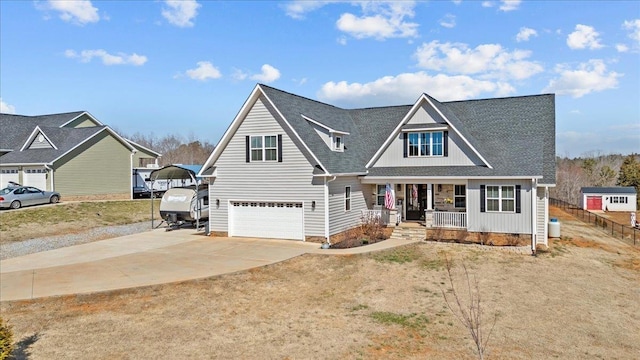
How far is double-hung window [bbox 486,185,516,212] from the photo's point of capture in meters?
20.4

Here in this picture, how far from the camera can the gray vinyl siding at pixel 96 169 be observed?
35094 mm

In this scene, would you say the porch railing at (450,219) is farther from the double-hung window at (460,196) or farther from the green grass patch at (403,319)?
the green grass patch at (403,319)

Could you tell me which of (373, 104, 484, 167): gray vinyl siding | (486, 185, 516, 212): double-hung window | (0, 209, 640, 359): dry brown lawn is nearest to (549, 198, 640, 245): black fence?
(486, 185, 516, 212): double-hung window

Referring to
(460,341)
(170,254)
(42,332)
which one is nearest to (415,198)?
(170,254)

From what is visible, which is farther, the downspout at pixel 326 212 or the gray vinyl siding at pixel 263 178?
the gray vinyl siding at pixel 263 178

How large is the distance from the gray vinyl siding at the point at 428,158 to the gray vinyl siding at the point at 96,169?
25702mm

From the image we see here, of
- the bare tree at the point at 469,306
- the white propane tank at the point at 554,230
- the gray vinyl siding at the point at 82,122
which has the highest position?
the gray vinyl siding at the point at 82,122

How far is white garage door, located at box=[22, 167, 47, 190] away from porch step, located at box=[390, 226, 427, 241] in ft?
92.0

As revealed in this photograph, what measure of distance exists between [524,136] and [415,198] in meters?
6.51

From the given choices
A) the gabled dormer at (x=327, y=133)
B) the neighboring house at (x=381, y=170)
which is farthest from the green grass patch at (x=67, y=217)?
the gabled dormer at (x=327, y=133)

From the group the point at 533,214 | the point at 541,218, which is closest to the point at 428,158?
the point at 533,214

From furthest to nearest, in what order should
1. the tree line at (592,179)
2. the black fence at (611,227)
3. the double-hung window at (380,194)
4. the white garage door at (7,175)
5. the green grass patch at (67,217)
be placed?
the tree line at (592,179) → the white garage door at (7,175) → the black fence at (611,227) → the green grass patch at (67,217) → the double-hung window at (380,194)

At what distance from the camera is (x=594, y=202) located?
5141 centimetres

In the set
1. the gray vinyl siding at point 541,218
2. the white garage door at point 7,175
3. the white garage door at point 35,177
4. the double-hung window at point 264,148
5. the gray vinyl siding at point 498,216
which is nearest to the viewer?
the gray vinyl siding at point 498,216
